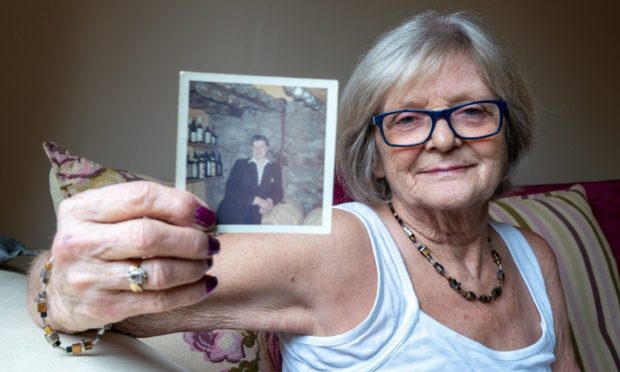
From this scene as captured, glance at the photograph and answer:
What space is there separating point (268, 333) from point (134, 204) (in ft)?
2.22

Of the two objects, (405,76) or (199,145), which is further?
(405,76)

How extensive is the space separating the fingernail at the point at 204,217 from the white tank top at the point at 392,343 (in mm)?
433

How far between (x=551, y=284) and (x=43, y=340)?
3.46 ft

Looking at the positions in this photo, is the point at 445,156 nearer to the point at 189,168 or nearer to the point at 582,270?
the point at 189,168

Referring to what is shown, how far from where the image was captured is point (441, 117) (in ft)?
3.65

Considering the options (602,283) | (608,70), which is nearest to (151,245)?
(602,283)

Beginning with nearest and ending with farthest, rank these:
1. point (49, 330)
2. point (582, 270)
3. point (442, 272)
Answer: point (49, 330) → point (442, 272) → point (582, 270)

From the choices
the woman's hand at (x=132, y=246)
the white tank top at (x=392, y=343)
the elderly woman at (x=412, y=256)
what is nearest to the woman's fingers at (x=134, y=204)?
the woman's hand at (x=132, y=246)

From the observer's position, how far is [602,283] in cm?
175

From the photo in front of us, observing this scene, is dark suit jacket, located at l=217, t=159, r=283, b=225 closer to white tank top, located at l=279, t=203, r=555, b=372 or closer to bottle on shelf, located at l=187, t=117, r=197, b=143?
bottle on shelf, located at l=187, t=117, r=197, b=143

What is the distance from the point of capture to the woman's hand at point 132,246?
635 millimetres

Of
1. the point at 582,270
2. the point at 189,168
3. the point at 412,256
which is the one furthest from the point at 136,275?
the point at 582,270

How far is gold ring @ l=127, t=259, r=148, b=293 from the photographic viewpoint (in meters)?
0.65

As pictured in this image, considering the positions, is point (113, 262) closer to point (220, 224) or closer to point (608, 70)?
point (220, 224)
